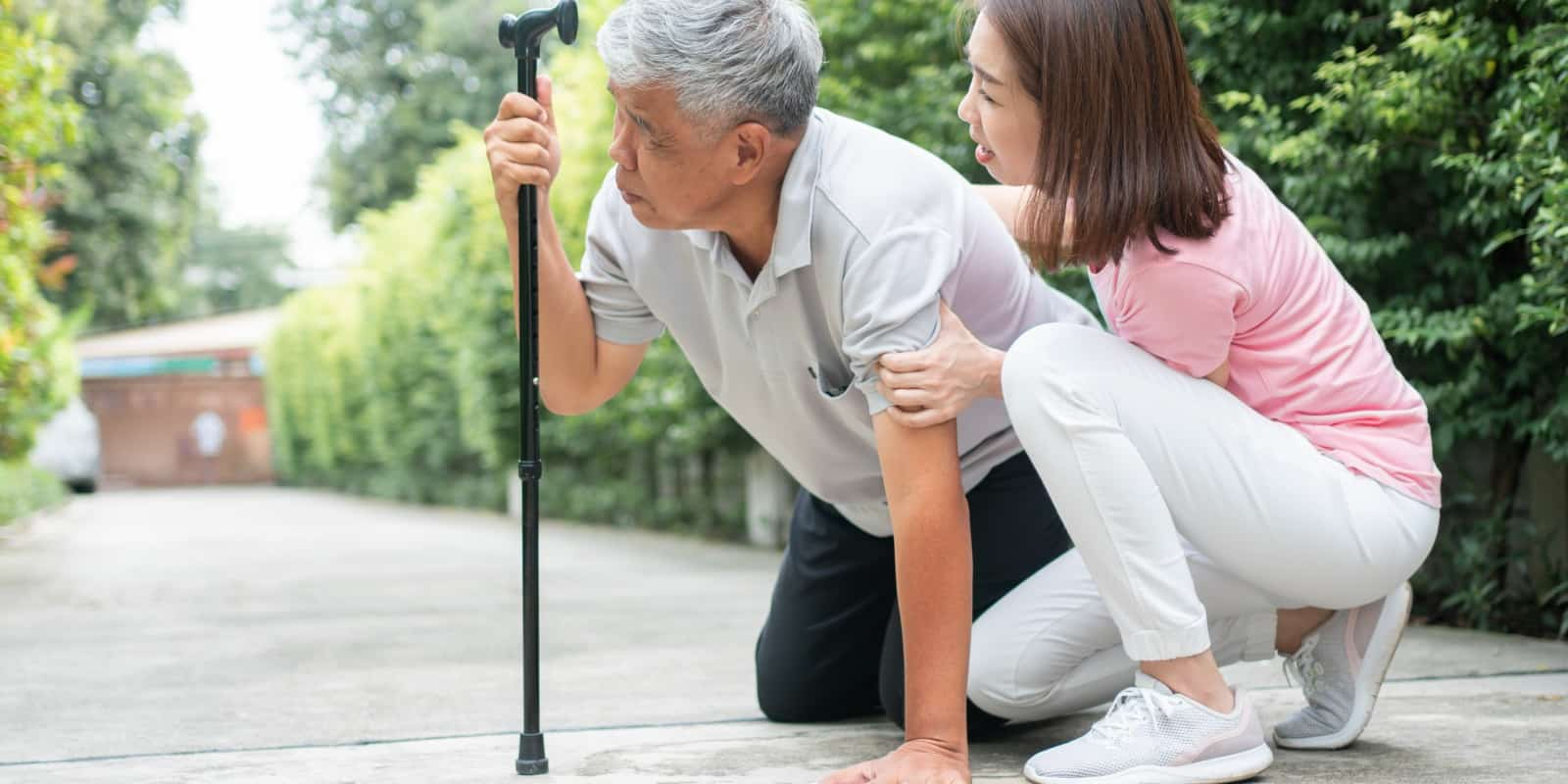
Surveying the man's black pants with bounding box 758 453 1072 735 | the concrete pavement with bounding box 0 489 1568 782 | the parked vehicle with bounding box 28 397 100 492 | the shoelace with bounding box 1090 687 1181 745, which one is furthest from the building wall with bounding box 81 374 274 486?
the shoelace with bounding box 1090 687 1181 745

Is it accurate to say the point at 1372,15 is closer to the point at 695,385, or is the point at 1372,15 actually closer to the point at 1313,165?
the point at 1313,165

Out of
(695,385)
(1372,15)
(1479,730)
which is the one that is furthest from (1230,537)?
(695,385)

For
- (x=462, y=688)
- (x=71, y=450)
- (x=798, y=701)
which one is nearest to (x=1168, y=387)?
(x=798, y=701)

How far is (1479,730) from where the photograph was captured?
2521 mm

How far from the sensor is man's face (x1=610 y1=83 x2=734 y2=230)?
209 cm

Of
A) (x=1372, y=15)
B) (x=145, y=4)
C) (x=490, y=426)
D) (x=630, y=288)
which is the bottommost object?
(x=490, y=426)

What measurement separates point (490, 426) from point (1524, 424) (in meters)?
9.36

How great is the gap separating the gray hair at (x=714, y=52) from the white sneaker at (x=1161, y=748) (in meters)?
0.96

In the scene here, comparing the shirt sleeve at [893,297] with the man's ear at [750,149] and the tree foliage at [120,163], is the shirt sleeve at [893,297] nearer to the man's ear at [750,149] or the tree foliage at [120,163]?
the man's ear at [750,149]

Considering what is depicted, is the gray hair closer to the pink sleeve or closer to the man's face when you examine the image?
the man's face

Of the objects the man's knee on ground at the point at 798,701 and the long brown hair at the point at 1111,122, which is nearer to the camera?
the long brown hair at the point at 1111,122

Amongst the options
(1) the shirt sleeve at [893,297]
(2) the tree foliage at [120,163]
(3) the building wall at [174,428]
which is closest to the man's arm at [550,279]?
(1) the shirt sleeve at [893,297]

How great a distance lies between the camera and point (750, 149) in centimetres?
215

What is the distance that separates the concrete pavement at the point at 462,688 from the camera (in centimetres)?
240
